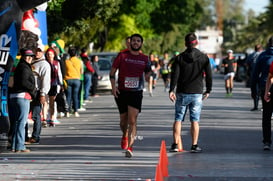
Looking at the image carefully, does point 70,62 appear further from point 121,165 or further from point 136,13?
point 136,13

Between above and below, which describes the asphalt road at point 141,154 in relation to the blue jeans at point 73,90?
below

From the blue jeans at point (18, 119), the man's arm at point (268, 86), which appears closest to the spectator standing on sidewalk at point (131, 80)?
the blue jeans at point (18, 119)

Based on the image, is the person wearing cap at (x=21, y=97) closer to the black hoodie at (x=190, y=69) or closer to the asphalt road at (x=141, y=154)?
the asphalt road at (x=141, y=154)

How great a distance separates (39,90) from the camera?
53.7ft

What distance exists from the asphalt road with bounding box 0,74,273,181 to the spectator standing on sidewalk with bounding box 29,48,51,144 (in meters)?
0.30

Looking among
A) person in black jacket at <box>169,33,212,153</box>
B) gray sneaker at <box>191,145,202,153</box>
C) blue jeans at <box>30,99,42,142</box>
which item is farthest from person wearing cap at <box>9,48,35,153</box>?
gray sneaker at <box>191,145,202,153</box>

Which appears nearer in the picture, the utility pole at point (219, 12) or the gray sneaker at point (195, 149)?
the gray sneaker at point (195, 149)

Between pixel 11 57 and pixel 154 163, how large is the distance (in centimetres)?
312

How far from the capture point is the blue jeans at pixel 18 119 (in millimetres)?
14680

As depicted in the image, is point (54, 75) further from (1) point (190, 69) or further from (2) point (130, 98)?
(2) point (130, 98)

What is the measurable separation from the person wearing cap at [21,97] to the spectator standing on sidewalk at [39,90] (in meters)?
1.40

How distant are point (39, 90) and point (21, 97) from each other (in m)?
1.70

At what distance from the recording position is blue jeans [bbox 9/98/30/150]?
48.2 feet

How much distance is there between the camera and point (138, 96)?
46.0ft
